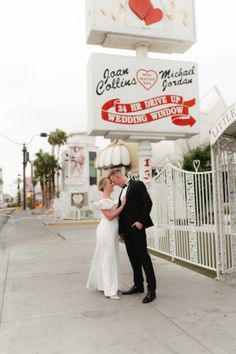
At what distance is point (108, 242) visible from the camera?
517 centimetres

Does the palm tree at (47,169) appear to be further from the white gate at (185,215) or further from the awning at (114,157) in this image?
the white gate at (185,215)

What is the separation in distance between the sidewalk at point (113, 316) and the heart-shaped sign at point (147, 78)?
6.86 meters

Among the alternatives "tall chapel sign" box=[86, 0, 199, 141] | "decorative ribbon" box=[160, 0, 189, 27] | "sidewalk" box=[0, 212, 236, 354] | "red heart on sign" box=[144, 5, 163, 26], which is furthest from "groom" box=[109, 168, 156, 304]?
"decorative ribbon" box=[160, 0, 189, 27]

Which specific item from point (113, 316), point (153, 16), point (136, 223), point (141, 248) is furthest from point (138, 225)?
point (153, 16)

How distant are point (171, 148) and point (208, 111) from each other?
8432 millimetres

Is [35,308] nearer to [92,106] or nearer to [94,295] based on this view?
[94,295]

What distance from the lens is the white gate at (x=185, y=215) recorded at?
6.50 m

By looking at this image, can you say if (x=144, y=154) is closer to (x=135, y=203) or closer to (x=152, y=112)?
(x=152, y=112)

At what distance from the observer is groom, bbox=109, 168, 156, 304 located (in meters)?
4.86

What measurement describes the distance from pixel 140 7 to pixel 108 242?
970 centimetres

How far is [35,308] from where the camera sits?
15.6 ft

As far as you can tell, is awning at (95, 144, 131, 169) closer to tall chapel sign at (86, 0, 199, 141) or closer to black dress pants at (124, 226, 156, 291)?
tall chapel sign at (86, 0, 199, 141)

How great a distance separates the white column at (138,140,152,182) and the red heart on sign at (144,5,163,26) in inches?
161

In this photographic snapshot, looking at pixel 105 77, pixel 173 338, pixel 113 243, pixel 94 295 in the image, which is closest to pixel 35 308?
pixel 94 295
